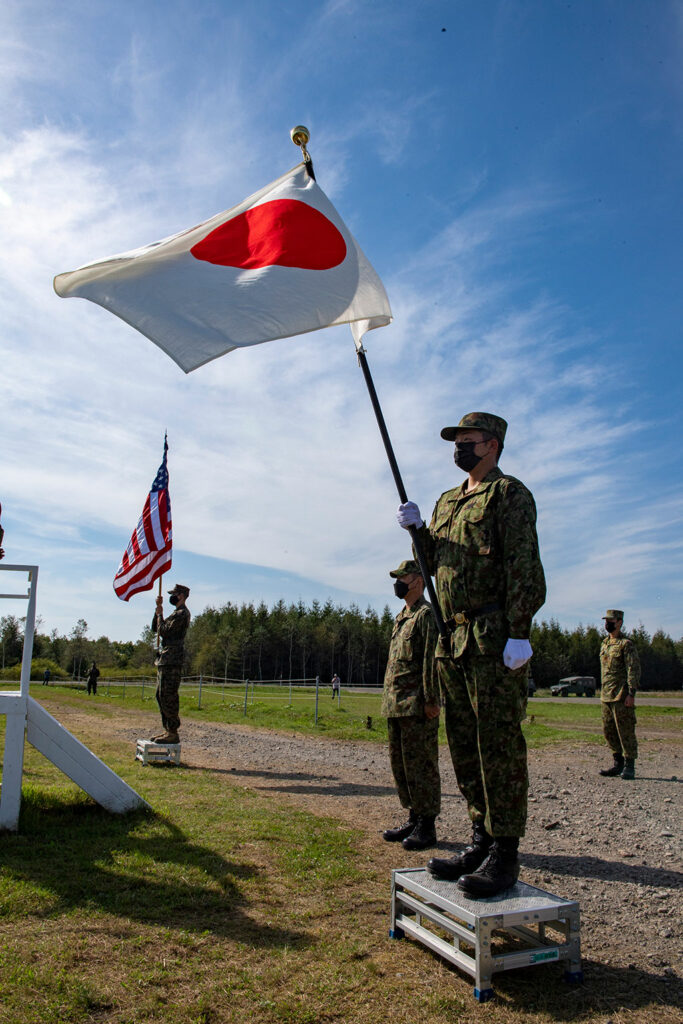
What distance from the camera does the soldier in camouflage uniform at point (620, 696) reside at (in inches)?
363

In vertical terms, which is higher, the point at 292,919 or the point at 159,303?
the point at 159,303

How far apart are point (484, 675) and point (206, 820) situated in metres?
3.74

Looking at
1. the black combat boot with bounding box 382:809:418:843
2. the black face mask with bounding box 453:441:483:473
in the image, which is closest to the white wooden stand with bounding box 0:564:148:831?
the black combat boot with bounding box 382:809:418:843

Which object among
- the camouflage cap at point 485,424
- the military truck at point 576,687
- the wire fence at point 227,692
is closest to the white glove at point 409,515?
the camouflage cap at point 485,424

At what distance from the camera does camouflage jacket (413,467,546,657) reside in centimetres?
321

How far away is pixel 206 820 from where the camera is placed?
5.85m

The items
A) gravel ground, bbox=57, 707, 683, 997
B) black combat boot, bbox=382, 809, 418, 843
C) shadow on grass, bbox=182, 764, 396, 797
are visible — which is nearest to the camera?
gravel ground, bbox=57, 707, 683, 997

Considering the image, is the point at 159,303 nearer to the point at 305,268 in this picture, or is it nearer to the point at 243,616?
the point at 305,268

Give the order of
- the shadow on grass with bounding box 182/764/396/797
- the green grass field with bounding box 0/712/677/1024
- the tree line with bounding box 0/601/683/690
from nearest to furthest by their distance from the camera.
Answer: the green grass field with bounding box 0/712/677/1024 < the shadow on grass with bounding box 182/764/396/797 < the tree line with bounding box 0/601/683/690

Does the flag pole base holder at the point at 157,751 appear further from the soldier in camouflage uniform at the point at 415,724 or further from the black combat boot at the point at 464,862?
the black combat boot at the point at 464,862

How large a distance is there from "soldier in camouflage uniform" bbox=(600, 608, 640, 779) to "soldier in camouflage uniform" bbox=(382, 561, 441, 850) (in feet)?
15.0

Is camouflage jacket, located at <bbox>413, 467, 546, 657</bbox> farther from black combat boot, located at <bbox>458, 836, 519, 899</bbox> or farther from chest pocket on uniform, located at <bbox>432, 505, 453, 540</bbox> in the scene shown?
black combat boot, located at <bbox>458, 836, 519, 899</bbox>

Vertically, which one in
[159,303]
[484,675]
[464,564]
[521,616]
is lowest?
[484,675]

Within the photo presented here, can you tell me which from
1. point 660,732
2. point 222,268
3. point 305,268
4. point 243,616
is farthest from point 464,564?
point 243,616
